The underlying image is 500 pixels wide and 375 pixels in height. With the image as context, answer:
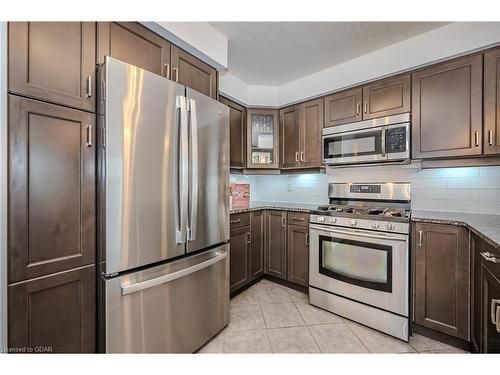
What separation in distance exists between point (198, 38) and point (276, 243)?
2194 millimetres

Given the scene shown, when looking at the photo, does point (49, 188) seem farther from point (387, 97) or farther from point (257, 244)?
point (387, 97)

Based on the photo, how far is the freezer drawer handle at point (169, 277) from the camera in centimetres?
126

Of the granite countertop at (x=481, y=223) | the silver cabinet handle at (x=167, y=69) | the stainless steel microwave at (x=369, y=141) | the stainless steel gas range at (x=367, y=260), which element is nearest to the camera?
the granite countertop at (x=481, y=223)

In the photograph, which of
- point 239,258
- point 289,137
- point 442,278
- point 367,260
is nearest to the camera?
point 442,278

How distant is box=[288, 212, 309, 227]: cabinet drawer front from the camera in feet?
8.34

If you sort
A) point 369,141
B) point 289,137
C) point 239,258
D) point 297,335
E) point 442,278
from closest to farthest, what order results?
point 442,278 → point 297,335 → point 369,141 → point 239,258 → point 289,137

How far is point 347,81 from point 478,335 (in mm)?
2316

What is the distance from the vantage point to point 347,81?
2.46 metres

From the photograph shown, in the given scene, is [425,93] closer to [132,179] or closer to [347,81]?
[347,81]

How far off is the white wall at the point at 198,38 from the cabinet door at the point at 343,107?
4.20 feet

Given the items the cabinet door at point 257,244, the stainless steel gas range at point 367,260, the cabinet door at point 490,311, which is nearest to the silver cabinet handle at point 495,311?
the cabinet door at point 490,311

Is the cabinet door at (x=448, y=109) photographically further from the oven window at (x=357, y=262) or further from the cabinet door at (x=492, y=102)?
the oven window at (x=357, y=262)

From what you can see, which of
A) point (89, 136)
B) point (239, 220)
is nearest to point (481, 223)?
point (239, 220)

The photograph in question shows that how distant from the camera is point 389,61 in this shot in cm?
220
